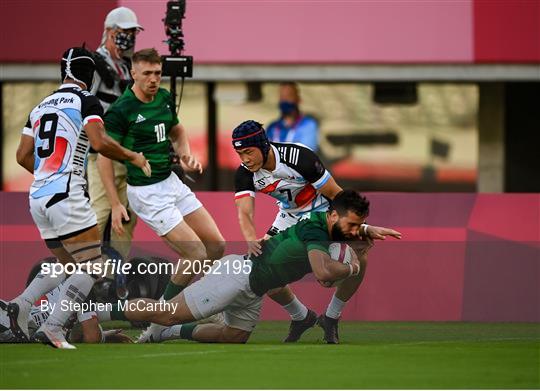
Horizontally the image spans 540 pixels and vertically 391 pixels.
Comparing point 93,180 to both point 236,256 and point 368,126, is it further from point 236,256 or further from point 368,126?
point 368,126

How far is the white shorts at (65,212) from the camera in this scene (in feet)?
34.7

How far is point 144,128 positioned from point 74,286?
5.75 feet

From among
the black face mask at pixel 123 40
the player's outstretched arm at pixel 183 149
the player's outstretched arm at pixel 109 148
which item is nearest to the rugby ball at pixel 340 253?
the player's outstretched arm at pixel 109 148

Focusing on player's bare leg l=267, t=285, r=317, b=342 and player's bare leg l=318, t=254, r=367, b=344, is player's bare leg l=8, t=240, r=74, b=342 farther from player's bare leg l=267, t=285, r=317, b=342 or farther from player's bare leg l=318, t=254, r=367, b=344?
player's bare leg l=318, t=254, r=367, b=344

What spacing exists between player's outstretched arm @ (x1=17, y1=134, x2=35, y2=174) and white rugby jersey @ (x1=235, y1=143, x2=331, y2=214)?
1478 mm

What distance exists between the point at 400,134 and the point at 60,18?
13.7 feet

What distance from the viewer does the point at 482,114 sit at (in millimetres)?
17922

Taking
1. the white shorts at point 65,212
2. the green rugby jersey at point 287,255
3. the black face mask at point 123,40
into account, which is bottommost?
the green rugby jersey at point 287,255

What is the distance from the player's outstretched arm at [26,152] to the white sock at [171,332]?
150 centimetres

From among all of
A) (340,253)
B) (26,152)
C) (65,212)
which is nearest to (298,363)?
(340,253)

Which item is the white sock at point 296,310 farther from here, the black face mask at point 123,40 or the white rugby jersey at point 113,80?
the black face mask at point 123,40

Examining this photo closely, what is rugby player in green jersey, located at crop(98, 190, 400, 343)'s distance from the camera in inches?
407

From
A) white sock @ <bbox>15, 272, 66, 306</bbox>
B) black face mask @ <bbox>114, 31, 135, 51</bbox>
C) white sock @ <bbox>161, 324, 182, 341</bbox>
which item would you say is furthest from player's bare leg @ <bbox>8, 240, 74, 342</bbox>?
black face mask @ <bbox>114, 31, 135, 51</bbox>

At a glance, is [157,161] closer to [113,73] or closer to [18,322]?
[113,73]
